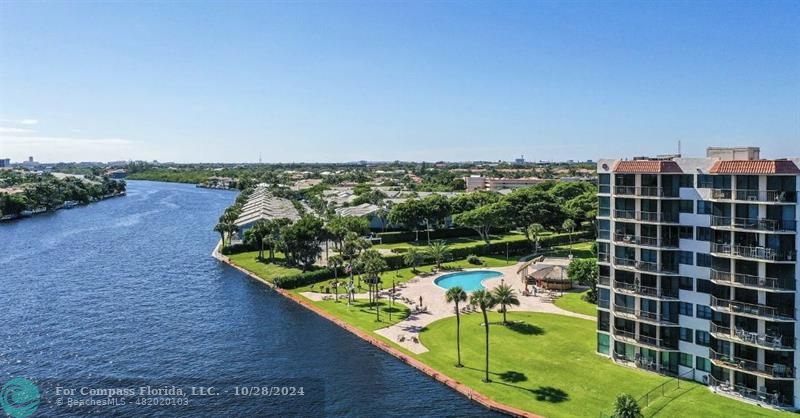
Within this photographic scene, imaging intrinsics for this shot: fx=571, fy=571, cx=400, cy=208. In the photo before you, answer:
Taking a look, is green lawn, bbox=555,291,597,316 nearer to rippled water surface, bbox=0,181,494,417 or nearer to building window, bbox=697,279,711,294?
building window, bbox=697,279,711,294

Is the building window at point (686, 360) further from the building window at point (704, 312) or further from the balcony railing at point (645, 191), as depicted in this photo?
the balcony railing at point (645, 191)

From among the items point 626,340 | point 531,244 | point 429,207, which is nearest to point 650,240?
point 626,340

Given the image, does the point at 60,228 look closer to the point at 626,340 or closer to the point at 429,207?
the point at 429,207

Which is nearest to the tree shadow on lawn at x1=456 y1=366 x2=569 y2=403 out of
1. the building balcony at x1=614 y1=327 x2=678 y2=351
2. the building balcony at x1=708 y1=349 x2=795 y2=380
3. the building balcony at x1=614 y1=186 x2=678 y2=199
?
the building balcony at x1=614 y1=327 x2=678 y2=351

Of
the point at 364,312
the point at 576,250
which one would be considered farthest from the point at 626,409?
the point at 576,250

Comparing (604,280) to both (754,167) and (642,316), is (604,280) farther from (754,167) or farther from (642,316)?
(754,167)

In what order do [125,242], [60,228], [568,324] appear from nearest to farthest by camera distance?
[568,324] < [125,242] < [60,228]
